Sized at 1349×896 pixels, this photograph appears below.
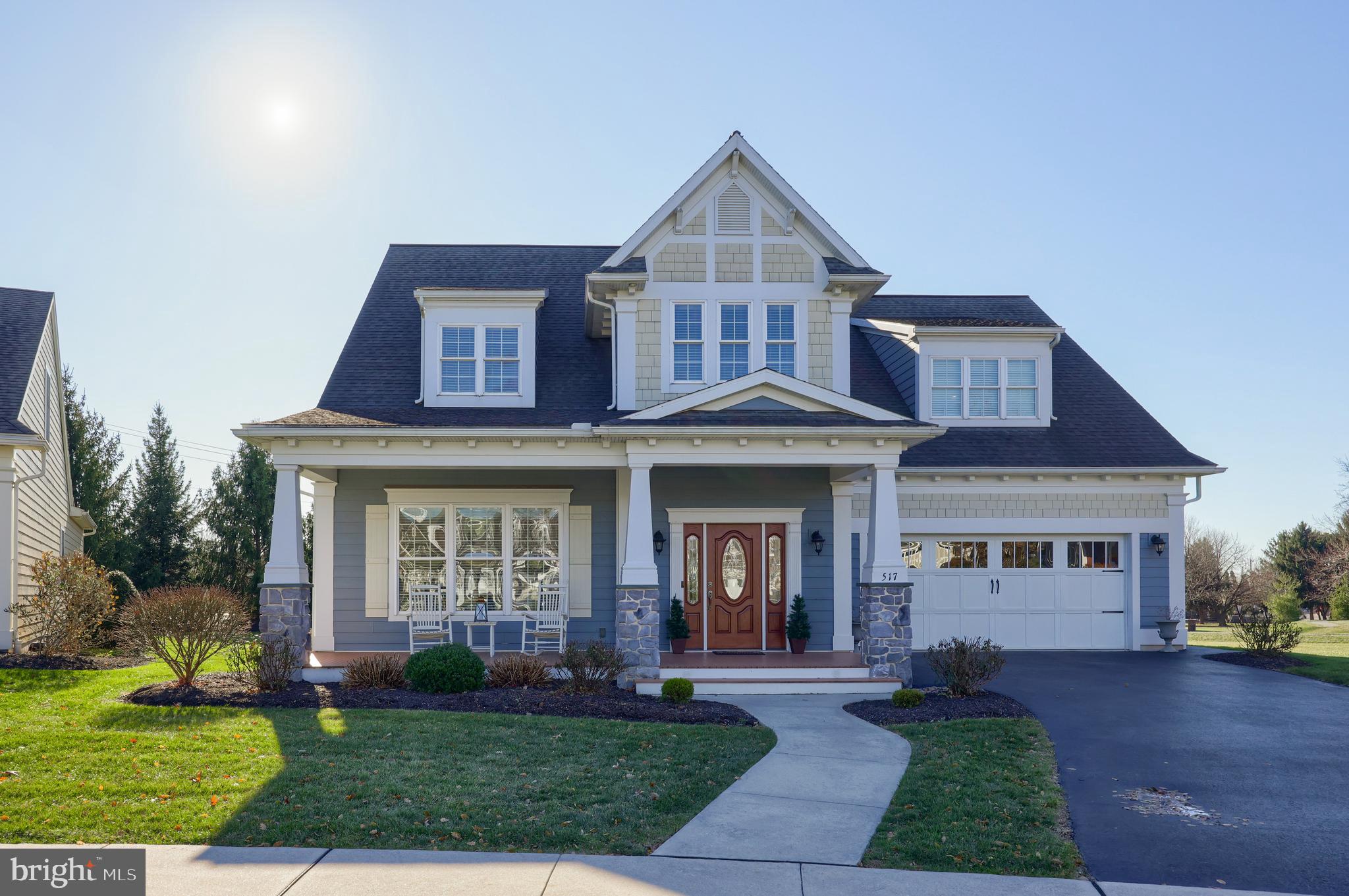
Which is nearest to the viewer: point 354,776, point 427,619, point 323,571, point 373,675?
point 354,776

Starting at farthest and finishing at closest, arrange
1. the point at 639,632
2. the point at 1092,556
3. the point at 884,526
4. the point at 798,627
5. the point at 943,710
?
the point at 1092,556 → the point at 798,627 → the point at 884,526 → the point at 639,632 → the point at 943,710

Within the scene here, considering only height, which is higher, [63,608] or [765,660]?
[63,608]

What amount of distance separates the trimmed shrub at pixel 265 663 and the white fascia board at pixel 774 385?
203 inches

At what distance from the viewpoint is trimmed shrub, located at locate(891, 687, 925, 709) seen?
11.8m

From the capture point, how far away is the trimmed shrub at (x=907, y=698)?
11758 mm

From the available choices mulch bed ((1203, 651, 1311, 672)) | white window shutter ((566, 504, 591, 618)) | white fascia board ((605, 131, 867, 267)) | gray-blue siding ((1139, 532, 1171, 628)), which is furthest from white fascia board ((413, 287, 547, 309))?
mulch bed ((1203, 651, 1311, 672))

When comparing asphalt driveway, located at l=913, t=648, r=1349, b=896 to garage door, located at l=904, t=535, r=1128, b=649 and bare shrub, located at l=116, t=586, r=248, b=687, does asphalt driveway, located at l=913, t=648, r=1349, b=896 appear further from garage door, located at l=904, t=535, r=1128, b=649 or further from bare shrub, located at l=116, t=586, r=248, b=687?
bare shrub, located at l=116, t=586, r=248, b=687

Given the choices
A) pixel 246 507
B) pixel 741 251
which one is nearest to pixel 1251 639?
pixel 741 251

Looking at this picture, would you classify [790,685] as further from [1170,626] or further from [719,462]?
[1170,626]

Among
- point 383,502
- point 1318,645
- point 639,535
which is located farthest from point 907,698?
point 1318,645

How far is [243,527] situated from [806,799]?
22.6m

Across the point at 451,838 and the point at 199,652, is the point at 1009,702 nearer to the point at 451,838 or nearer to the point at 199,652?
the point at 451,838

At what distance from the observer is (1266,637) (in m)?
16.5

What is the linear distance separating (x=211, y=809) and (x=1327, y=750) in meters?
9.72
